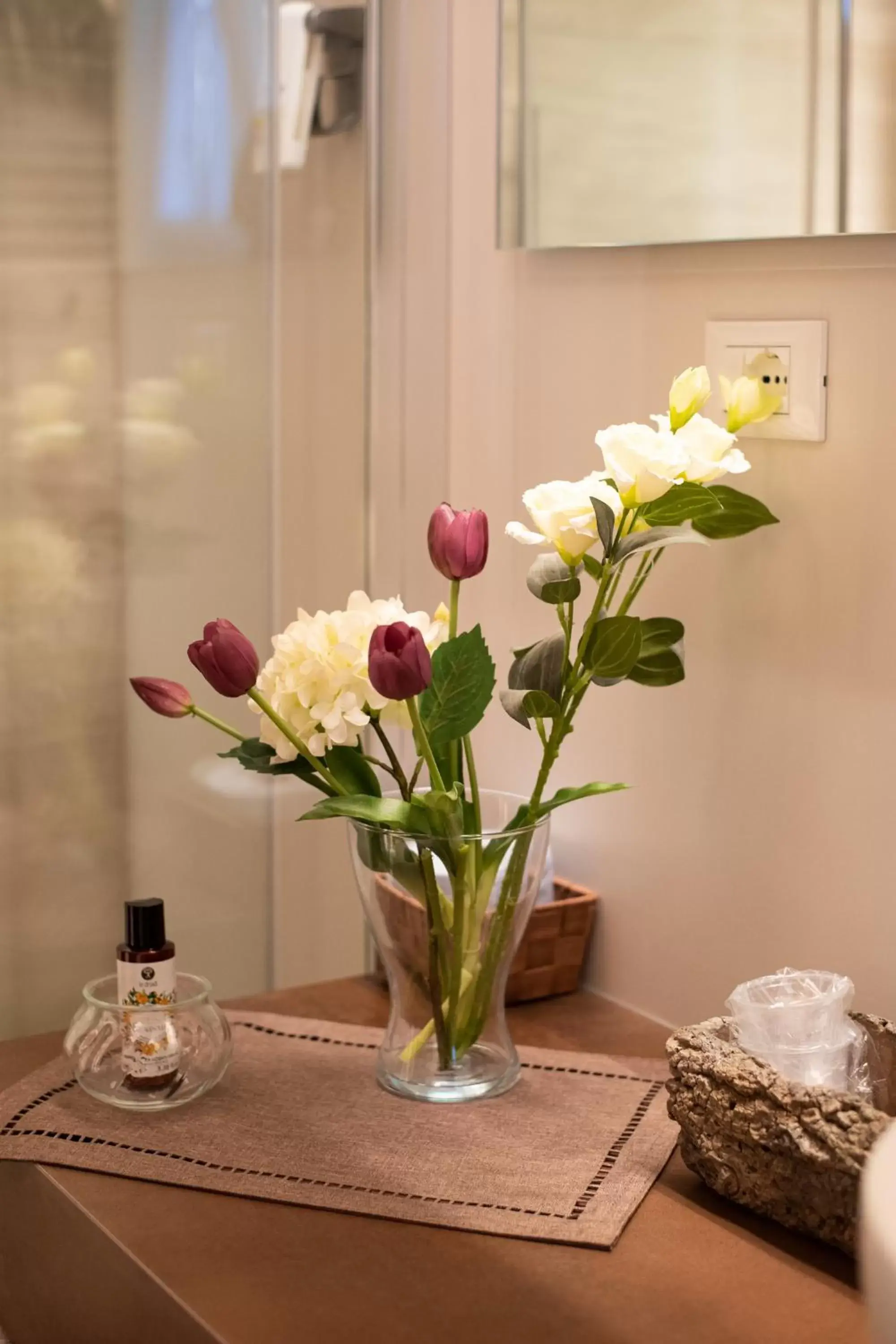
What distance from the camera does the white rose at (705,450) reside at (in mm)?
947

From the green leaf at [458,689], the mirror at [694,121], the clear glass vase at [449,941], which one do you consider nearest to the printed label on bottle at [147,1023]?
the clear glass vase at [449,941]

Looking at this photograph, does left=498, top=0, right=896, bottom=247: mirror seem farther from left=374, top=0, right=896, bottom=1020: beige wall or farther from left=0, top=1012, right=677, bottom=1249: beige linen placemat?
left=0, top=1012, right=677, bottom=1249: beige linen placemat

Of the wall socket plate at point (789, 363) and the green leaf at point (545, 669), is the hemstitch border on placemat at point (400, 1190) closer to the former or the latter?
the green leaf at point (545, 669)

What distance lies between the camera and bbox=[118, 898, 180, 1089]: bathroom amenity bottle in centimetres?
104

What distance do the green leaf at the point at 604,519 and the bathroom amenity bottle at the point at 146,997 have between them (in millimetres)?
383

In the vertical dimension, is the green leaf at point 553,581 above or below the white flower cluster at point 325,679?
above

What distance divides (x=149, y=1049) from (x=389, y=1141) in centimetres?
17

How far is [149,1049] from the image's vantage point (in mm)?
1039

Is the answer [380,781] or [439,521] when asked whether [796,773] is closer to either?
[439,521]

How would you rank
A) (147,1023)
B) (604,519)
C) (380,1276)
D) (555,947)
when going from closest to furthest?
(380,1276)
(604,519)
(147,1023)
(555,947)

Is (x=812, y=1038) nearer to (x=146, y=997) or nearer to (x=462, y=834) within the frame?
(x=462, y=834)

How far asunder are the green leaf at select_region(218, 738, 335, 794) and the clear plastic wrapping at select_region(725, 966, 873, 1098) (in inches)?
11.7

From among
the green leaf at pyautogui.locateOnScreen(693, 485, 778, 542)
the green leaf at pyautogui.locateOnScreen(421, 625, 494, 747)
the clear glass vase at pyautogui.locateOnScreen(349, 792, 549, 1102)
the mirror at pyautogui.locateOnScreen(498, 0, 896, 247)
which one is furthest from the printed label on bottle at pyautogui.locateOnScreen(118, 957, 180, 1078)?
the mirror at pyautogui.locateOnScreen(498, 0, 896, 247)

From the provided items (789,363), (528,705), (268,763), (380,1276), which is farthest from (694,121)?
(380,1276)
